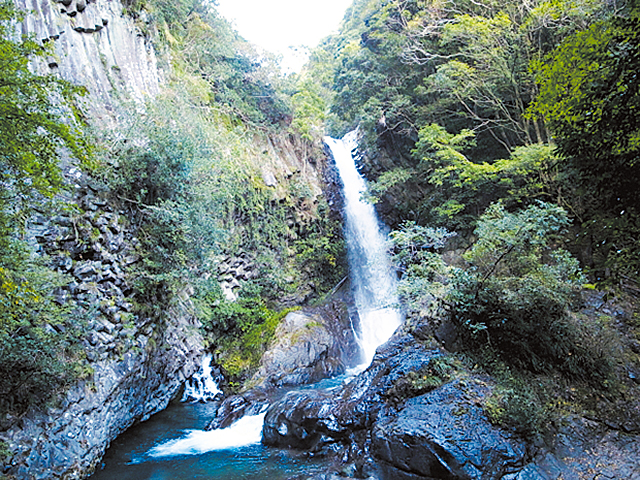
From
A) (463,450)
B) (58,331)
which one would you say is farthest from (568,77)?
(58,331)

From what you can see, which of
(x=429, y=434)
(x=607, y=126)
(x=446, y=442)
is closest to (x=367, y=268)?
(x=429, y=434)

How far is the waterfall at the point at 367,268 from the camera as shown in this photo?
12.8 m

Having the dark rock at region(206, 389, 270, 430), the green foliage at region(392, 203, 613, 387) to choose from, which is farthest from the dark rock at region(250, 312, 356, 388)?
the green foliage at region(392, 203, 613, 387)

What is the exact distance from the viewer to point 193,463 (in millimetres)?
5938

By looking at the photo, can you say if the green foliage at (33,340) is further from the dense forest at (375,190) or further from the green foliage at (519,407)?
the green foliage at (519,407)

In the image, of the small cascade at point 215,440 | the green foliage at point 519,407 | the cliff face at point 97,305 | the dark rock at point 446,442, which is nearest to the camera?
the dark rock at point 446,442

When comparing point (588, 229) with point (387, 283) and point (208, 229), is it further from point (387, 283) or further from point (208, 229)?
point (387, 283)

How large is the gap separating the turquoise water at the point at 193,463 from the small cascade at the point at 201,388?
6.98 ft

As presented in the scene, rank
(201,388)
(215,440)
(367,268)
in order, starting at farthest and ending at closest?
(367,268)
(201,388)
(215,440)

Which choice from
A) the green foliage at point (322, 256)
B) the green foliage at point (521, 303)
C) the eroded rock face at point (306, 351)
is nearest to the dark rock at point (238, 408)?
the eroded rock face at point (306, 351)

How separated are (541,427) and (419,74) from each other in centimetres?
1427

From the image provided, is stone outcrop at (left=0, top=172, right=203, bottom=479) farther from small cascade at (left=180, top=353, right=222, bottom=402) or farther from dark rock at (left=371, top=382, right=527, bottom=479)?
dark rock at (left=371, top=382, right=527, bottom=479)

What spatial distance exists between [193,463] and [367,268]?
391 inches

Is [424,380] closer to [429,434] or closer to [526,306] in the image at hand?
[429,434]
